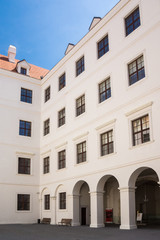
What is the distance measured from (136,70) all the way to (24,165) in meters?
14.9

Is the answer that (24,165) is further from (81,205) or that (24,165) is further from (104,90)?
(104,90)

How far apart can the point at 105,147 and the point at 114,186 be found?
766 centimetres

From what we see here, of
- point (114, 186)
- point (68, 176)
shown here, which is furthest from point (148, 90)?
point (114, 186)

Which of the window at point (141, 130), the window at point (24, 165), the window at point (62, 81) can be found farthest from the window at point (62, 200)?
the window at point (62, 81)

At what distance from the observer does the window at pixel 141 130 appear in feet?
57.5

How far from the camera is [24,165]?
28.7m

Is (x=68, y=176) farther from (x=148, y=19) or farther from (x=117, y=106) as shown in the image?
(x=148, y=19)

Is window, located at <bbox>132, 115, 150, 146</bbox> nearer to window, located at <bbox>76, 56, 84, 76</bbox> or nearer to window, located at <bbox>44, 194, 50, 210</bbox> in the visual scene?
window, located at <bbox>76, 56, 84, 76</bbox>

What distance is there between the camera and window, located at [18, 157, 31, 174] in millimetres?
28428

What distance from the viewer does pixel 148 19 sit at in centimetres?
1867

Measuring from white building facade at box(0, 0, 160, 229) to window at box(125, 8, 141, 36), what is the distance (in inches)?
2.6

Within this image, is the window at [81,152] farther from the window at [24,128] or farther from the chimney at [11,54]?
the chimney at [11,54]

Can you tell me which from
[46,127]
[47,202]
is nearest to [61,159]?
[47,202]

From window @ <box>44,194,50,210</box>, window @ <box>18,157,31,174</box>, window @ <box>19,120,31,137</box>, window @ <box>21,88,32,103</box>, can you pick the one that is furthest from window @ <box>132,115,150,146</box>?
window @ <box>21,88,32,103</box>
